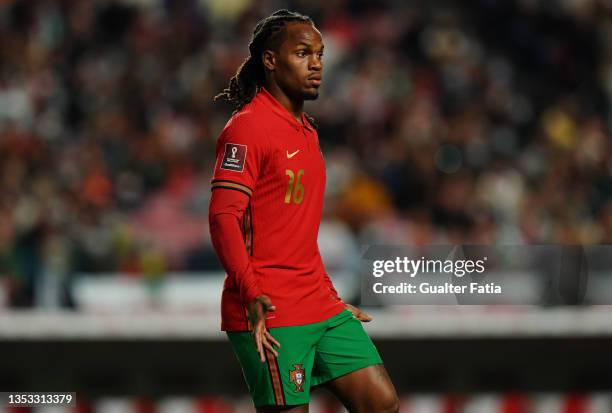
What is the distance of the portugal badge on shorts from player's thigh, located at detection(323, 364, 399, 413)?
162 mm

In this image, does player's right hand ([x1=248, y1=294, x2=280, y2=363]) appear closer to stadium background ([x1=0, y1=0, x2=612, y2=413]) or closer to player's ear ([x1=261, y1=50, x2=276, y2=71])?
player's ear ([x1=261, y1=50, x2=276, y2=71])

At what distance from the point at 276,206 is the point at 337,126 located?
6817 millimetres

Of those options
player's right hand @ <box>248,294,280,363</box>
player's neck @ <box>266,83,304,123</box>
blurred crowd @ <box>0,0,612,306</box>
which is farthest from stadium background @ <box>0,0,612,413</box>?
player's right hand @ <box>248,294,280,363</box>

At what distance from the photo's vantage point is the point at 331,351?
12.7 ft

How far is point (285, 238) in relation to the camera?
12.3 feet

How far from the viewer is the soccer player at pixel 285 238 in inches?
144

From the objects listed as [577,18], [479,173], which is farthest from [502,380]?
[577,18]

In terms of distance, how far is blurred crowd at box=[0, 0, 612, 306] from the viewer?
842 cm

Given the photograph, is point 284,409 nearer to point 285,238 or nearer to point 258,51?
point 285,238

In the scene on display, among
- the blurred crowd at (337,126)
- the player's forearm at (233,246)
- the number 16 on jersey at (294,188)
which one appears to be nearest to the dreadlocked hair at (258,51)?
the number 16 on jersey at (294,188)

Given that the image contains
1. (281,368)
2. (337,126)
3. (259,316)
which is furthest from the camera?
(337,126)

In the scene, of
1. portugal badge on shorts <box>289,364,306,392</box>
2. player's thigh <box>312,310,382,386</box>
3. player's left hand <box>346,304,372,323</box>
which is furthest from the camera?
player's left hand <box>346,304,372,323</box>

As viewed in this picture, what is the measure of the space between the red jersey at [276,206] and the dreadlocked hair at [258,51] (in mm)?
113

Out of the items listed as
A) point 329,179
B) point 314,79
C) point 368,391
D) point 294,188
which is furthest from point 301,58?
point 329,179
